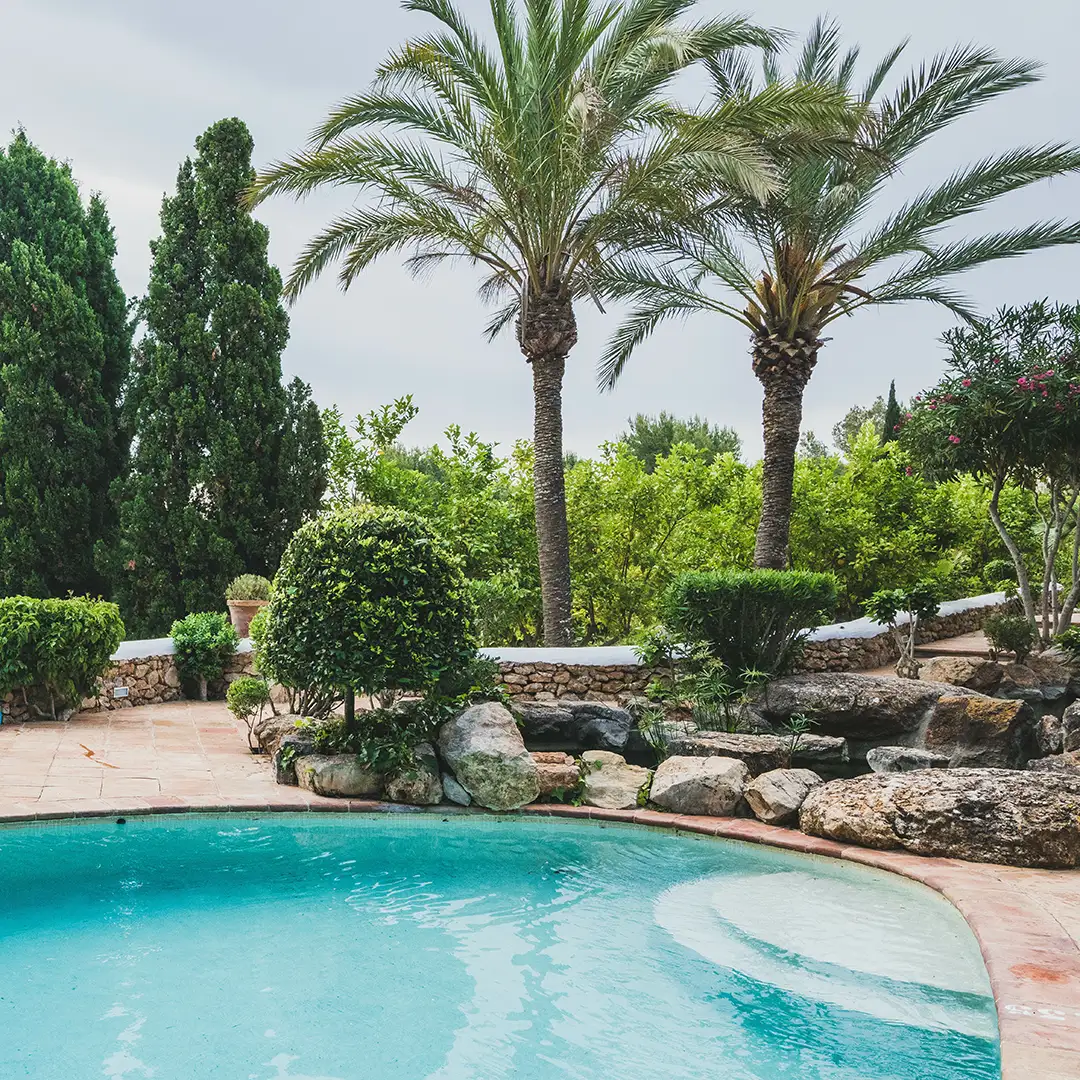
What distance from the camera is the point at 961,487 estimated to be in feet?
69.2

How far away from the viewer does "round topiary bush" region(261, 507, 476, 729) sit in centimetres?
789

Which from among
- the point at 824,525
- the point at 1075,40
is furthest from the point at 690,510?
the point at 1075,40

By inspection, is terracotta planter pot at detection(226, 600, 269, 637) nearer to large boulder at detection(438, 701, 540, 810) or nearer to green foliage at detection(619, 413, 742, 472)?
large boulder at detection(438, 701, 540, 810)

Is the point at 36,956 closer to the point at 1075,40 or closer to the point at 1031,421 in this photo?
the point at 1031,421

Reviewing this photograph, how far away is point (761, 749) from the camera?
27.7 feet

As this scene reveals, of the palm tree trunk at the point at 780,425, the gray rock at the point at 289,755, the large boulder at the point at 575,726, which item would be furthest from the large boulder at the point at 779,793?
the palm tree trunk at the point at 780,425

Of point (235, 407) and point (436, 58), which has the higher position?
point (436, 58)

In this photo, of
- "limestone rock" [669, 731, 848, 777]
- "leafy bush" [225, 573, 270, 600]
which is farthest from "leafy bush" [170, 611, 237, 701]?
"limestone rock" [669, 731, 848, 777]

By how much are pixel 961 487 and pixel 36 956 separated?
19.8 meters

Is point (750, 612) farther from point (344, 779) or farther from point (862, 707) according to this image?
point (344, 779)

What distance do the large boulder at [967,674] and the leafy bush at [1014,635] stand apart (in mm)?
1605

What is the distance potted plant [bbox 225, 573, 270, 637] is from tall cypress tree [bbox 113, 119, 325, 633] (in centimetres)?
203

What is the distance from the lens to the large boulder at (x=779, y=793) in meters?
7.51

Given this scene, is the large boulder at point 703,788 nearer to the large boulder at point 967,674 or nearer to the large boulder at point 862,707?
the large boulder at point 862,707
